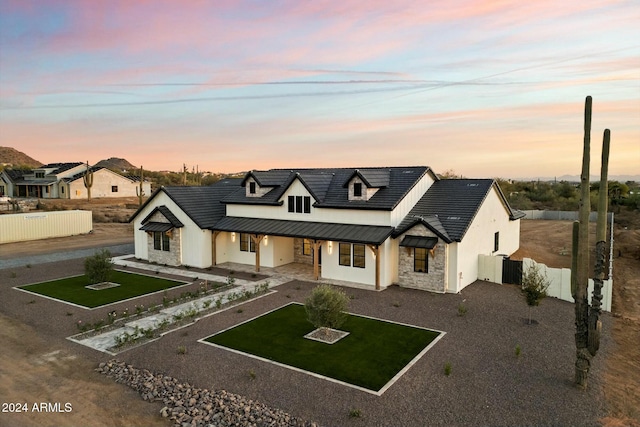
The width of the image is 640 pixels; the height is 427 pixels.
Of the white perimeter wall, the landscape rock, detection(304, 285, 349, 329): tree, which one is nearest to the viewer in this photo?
the landscape rock

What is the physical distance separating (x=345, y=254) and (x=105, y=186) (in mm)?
63947

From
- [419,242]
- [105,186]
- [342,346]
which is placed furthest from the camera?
[105,186]

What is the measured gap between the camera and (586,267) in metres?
11.2

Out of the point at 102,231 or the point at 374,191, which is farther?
the point at 102,231

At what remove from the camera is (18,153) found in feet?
587

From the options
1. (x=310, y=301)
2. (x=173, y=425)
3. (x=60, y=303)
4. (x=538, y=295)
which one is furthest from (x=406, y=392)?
(x=60, y=303)

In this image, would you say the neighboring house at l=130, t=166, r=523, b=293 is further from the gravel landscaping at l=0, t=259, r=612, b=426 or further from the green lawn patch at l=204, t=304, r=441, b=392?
the green lawn patch at l=204, t=304, r=441, b=392

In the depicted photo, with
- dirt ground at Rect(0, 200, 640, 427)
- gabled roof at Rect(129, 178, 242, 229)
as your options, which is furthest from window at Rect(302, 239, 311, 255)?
dirt ground at Rect(0, 200, 640, 427)

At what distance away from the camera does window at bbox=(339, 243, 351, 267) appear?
2252 cm

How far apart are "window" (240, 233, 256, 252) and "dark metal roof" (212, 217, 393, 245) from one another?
1.03 meters

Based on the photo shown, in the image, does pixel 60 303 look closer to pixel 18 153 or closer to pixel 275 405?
pixel 275 405

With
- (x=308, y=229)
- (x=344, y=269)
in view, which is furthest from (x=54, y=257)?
(x=344, y=269)

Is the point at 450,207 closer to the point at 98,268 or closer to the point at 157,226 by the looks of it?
the point at 157,226

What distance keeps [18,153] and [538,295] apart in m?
212
